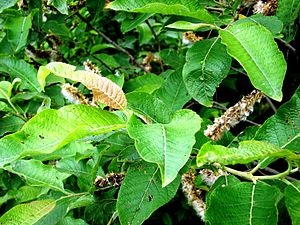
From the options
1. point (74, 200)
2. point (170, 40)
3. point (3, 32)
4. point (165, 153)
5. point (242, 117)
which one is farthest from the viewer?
point (170, 40)

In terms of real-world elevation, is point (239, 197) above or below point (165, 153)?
below

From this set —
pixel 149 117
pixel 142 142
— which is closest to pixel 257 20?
pixel 149 117

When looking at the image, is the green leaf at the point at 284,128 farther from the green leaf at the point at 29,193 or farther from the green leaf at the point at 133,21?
the green leaf at the point at 29,193

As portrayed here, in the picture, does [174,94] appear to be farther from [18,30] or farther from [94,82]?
[18,30]

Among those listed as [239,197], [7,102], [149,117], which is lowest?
[7,102]

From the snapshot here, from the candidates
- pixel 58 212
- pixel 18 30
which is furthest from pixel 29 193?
pixel 18 30

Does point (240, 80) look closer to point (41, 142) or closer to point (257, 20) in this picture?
point (257, 20)

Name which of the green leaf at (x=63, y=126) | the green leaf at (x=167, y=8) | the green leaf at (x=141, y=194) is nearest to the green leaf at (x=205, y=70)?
the green leaf at (x=167, y=8)

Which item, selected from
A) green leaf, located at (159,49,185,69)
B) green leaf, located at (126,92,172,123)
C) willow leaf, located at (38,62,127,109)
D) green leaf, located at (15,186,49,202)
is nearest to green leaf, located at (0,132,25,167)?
willow leaf, located at (38,62,127,109)
